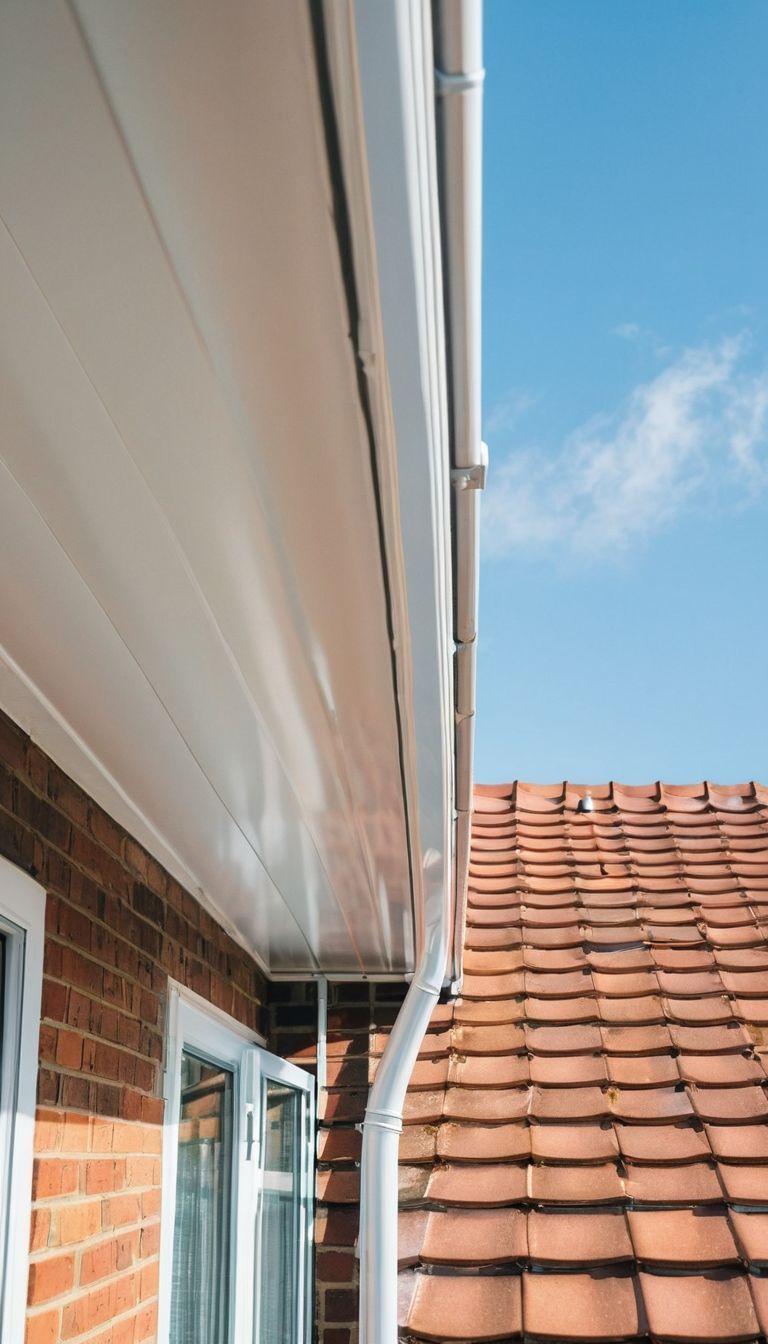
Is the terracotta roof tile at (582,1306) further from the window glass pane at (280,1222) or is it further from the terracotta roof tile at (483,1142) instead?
the window glass pane at (280,1222)

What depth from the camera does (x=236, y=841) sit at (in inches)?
113

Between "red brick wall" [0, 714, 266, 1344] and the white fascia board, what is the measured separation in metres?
0.82

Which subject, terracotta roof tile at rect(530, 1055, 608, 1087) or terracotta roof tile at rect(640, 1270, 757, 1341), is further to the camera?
terracotta roof tile at rect(530, 1055, 608, 1087)

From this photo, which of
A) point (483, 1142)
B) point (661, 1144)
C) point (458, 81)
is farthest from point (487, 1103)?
point (458, 81)

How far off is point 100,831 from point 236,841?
36cm

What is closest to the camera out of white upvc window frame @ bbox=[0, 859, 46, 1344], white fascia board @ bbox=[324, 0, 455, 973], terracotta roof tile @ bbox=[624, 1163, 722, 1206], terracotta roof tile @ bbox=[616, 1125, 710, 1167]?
white fascia board @ bbox=[324, 0, 455, 973]

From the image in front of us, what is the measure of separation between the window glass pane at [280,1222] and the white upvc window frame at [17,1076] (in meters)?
1.82

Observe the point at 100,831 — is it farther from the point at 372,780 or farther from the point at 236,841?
the point at 372,780

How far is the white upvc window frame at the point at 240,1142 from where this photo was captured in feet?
9.91

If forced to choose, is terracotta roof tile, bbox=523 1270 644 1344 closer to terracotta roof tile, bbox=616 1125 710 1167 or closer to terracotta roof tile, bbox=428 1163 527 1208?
terracotta roof tile, bbox=428 1163 527 1208

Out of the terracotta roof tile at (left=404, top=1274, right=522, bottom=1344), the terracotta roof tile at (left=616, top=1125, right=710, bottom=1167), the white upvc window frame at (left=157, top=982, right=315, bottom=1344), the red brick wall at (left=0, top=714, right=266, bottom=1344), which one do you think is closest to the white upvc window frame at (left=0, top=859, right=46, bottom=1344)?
the red brick wall at (left=0, top=714, right=266, bottom=1344)

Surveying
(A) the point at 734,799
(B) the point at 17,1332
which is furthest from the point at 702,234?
(B) the point at 17,1332

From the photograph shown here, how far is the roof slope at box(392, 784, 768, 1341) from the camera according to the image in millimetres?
3121

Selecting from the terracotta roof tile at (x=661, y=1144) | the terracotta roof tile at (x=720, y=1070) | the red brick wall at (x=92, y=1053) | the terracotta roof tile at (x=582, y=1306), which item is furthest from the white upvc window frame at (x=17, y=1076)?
the terracotta roof tile at (x=720, y=1070)
